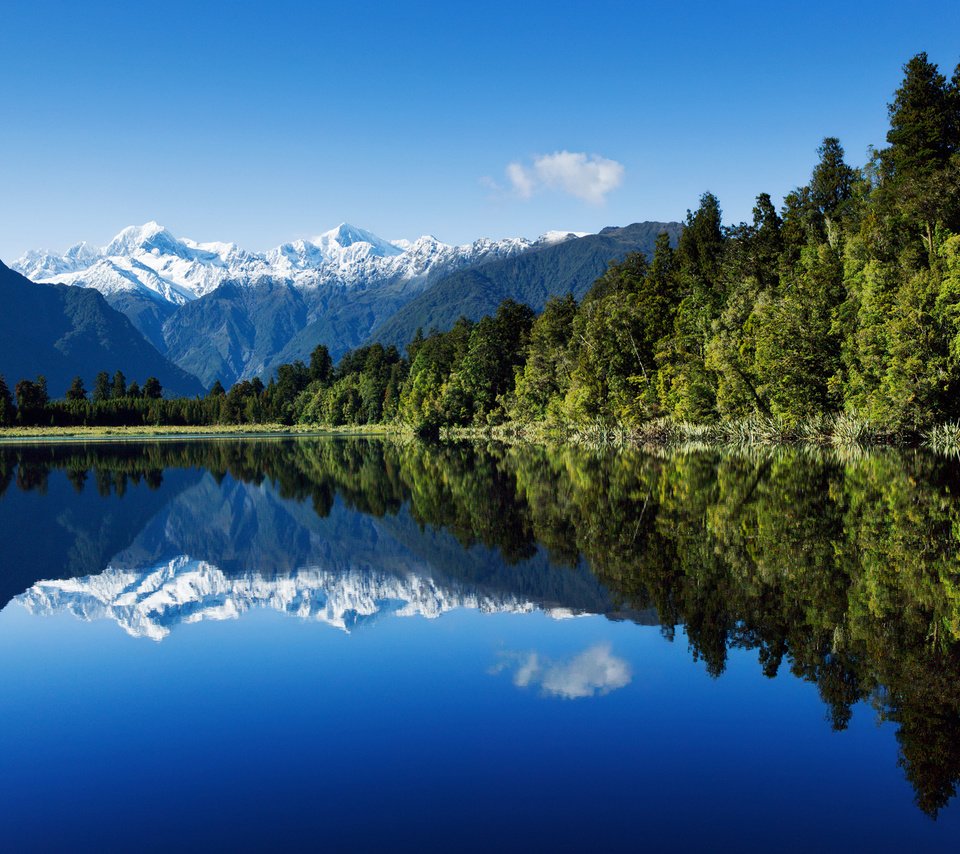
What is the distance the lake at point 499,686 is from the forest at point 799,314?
32.5 meters

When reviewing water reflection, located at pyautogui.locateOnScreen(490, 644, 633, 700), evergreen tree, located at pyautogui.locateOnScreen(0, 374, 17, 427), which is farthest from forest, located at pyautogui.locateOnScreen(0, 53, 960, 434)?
evergreen tree, located at pyautogui.locateOnScreen(0, 374, 17, 427)

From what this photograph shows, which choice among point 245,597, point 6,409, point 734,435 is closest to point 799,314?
point 734,435

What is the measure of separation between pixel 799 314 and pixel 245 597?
190ft

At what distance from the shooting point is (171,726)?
10.5 m

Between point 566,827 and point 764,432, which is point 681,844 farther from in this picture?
point 764,432

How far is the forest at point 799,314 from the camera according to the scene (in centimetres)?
5484

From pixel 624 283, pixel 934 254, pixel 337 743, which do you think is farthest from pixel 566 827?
pixel 624 283

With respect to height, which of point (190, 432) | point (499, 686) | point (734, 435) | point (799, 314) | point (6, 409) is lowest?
point (190, 432)

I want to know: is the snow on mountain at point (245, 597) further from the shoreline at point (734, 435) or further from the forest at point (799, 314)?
the forest at point (799, 314)

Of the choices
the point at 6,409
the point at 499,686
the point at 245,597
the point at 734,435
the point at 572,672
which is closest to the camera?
the point at 499,686

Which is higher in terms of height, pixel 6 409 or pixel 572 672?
pixel 6 409

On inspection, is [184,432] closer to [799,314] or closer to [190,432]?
[190,432]

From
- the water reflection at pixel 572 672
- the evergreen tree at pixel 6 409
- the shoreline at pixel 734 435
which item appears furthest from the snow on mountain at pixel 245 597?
the evergreen tree at pixel 6 409

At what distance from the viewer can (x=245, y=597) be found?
1845 centimetres
